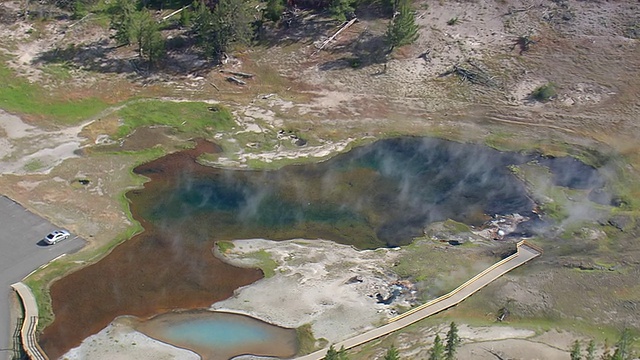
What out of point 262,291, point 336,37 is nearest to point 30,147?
point 262,291

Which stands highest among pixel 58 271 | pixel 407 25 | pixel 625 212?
pixel 407 25

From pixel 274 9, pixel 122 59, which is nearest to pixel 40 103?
pixel 122 59

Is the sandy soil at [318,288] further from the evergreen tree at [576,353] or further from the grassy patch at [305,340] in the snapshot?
the evergreen tree at [576,353]

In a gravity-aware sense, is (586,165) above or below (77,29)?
below

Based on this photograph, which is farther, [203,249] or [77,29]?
[77,29]

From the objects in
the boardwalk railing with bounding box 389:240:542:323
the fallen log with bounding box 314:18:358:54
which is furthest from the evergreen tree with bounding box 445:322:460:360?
the fallen log with bounding box 314:18:358:54

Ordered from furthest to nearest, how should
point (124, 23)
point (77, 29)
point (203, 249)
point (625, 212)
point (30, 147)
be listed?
point (77, 29)
point (124, 23)
point (30, 147)
point (625, 212)
point (203, 249)

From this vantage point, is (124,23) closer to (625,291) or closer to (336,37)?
(336,37)
